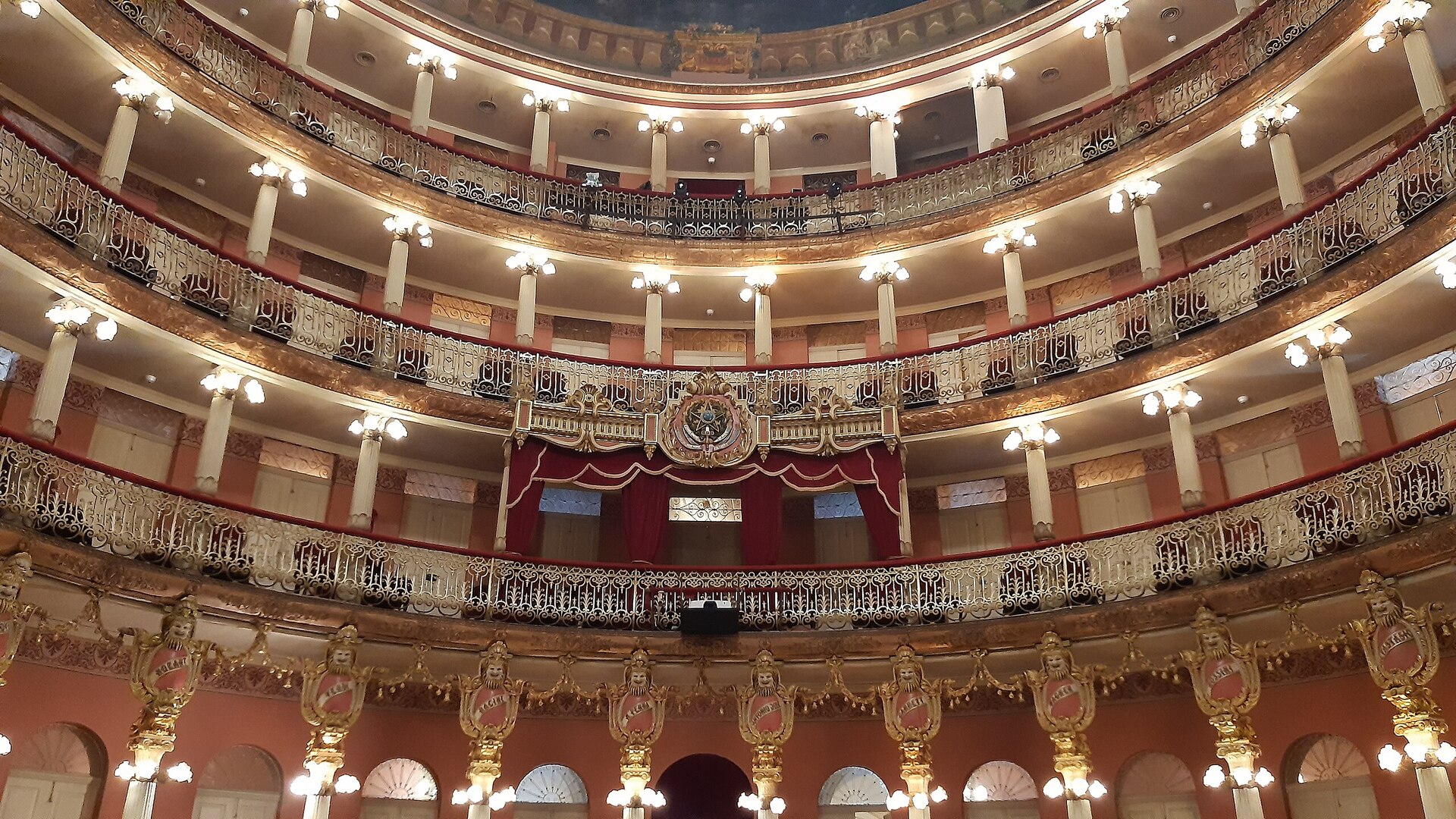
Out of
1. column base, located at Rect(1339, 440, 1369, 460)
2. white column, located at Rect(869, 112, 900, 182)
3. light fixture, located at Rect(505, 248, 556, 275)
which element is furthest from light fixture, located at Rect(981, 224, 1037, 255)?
light fixture, located at Rect(505, 248, 556, 275)

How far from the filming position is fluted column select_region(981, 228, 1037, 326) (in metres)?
21.0

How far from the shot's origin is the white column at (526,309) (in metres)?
21.5

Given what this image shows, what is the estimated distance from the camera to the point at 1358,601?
13.7m

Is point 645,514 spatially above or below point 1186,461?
below

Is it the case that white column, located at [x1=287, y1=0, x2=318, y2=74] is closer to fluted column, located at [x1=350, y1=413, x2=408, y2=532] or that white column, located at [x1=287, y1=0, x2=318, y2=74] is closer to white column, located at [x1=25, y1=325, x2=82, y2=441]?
fluted column, located at [x1=350, y1=413, x2=408, y2=532]

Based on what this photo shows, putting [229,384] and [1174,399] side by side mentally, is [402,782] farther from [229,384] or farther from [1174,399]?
[1174,399]

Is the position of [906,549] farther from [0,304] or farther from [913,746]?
[0,304]

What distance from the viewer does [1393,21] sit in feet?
53.8

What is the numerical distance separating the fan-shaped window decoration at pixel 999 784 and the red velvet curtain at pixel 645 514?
6866 mm

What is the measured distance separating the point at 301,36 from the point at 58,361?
967 centimetres

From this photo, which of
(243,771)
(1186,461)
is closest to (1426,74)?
(1186,461)

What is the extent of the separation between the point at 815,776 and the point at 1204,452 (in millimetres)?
9283

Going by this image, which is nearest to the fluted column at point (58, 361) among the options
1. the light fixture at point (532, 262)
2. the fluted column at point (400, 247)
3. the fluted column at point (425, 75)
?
the fluted column at point (400, 247)

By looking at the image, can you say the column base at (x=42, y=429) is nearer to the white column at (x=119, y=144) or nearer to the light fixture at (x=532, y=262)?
the white column at (x=119, y=144)
